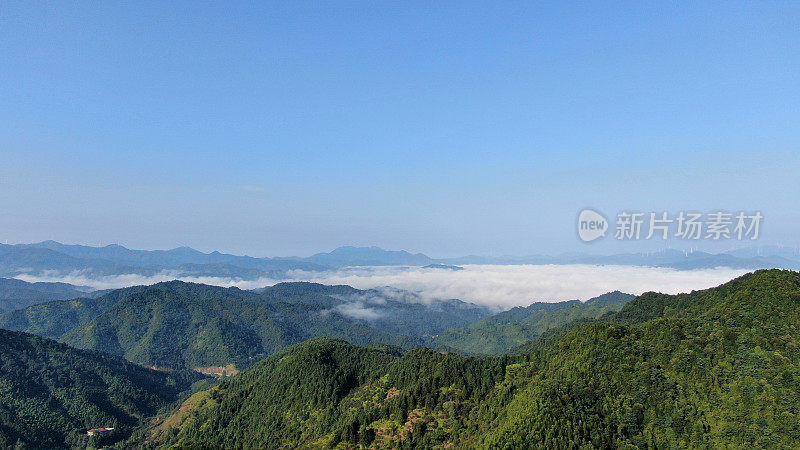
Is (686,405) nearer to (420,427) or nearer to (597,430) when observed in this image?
(597,430)

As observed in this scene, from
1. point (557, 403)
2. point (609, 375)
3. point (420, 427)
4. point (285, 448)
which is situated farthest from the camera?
point (285, 448)

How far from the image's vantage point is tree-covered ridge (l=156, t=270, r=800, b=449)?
112 metres

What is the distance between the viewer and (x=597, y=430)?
404ft

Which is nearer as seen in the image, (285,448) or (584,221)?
(584,221)

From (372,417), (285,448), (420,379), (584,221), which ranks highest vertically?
(584,221)

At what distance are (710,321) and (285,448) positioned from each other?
18920 cm

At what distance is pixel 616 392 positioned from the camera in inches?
5320

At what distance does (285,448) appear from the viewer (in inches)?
7096

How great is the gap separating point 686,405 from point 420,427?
301 ft

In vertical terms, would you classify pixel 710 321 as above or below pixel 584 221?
below

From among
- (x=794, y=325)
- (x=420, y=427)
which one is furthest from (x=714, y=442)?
(x=420, y=427)

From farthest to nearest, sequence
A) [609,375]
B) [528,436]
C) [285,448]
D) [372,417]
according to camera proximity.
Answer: [285,448] < [372,417] < [609,375] < [528,436]

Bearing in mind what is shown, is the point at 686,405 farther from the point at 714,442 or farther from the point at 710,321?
the point at 710,321

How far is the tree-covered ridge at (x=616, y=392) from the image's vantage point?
367ft
